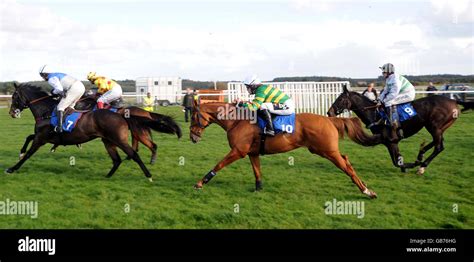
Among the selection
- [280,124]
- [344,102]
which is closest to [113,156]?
[280,124]

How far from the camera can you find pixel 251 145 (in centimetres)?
770

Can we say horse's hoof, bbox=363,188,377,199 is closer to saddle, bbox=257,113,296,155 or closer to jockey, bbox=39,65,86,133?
saddle, bbox=257,113,296,155

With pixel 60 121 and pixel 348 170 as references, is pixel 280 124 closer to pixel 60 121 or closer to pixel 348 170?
pixel 348 170

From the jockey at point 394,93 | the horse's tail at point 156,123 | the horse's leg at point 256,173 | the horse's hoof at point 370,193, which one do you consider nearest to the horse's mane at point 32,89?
the horse's tail at point 156,123

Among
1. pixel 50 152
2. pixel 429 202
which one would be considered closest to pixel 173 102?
pixel 50 152

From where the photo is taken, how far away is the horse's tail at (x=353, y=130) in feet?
25.5

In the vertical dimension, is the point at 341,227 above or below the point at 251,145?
below

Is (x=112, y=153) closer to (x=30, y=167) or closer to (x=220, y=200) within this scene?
(x=30, y=167)

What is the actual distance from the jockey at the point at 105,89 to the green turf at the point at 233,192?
133 cm

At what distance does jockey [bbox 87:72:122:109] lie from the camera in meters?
10.4

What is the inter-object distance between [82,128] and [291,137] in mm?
3871

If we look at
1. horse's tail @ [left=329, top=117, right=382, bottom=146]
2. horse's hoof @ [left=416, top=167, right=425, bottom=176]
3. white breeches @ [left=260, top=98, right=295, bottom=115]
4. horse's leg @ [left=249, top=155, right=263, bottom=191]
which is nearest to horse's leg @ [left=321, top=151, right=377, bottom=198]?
horse's tail @ [left=329, top=117, right=382, bottom=146]

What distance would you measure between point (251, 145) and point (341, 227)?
88.8 inches
